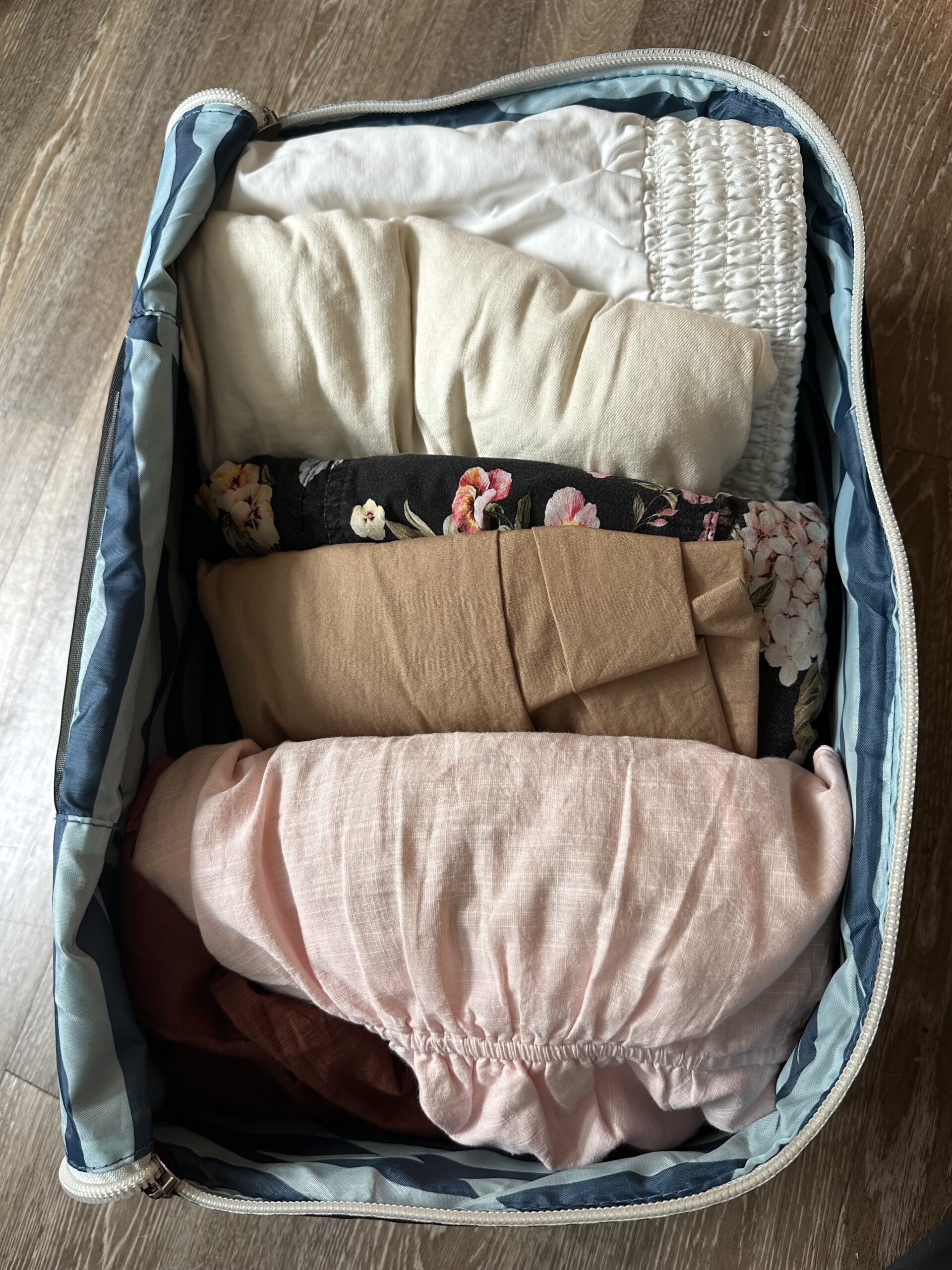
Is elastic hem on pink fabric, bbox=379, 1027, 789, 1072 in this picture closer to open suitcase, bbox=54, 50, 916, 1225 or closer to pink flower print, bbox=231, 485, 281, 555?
open suitcase, bbox=54, 50, 916, 1225

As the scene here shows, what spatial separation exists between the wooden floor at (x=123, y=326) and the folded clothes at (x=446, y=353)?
40cm

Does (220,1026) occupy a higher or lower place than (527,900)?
lower

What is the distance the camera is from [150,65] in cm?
114

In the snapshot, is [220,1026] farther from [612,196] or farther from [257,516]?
[612,196]

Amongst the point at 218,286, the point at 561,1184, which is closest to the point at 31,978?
the point at 561,1184

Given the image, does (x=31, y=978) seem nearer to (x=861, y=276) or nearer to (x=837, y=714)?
(x=837, y=714)

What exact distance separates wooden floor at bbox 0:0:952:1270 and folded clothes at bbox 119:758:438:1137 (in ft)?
0.95

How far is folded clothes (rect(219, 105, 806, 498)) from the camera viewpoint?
747 millimetres

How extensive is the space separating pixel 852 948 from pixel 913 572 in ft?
1.55

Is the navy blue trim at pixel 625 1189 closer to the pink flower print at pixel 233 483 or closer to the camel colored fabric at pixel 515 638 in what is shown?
the camel colored fabric at pixel 515 638

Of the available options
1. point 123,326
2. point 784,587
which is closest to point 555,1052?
point 784,587

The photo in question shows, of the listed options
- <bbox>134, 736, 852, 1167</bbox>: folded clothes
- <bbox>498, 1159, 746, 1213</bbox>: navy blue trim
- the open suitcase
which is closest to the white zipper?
the open suitcase

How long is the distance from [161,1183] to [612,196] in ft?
2.57

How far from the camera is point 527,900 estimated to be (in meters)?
0.61
